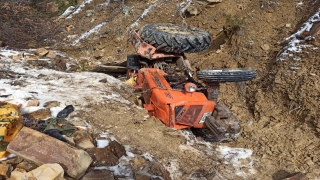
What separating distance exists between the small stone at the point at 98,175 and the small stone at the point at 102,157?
155 mm

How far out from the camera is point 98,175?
265cm

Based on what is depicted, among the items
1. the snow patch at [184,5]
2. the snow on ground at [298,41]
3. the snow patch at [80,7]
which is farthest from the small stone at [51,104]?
the snow patch at [80,7]

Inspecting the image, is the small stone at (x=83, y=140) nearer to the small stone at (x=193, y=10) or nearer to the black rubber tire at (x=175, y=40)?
the black rubber tire at (x=175, y=40)

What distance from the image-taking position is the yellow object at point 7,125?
274 centimetres

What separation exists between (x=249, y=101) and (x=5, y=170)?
12.1 ft

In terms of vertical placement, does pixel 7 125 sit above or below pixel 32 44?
above

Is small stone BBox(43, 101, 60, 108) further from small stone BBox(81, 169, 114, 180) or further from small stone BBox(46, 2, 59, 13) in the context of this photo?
small stone BBox(46, 2, 59, 13)

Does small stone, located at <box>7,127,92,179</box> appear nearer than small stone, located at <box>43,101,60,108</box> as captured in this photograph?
Yes

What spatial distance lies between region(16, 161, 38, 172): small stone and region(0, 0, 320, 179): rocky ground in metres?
0.71

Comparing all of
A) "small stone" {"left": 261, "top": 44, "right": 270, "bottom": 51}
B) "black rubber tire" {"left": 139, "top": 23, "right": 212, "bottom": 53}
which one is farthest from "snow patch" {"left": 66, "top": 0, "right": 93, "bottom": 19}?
"small stone" {"left": 261, "top": 44, "right": 270, "bottom": 51}

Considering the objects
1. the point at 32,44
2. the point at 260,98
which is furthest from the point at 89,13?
the point at 260,98

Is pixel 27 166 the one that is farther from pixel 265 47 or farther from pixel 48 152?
pixel 265 47

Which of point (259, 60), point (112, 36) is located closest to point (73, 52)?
point (112, 36)

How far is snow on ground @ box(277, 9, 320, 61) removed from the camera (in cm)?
505
